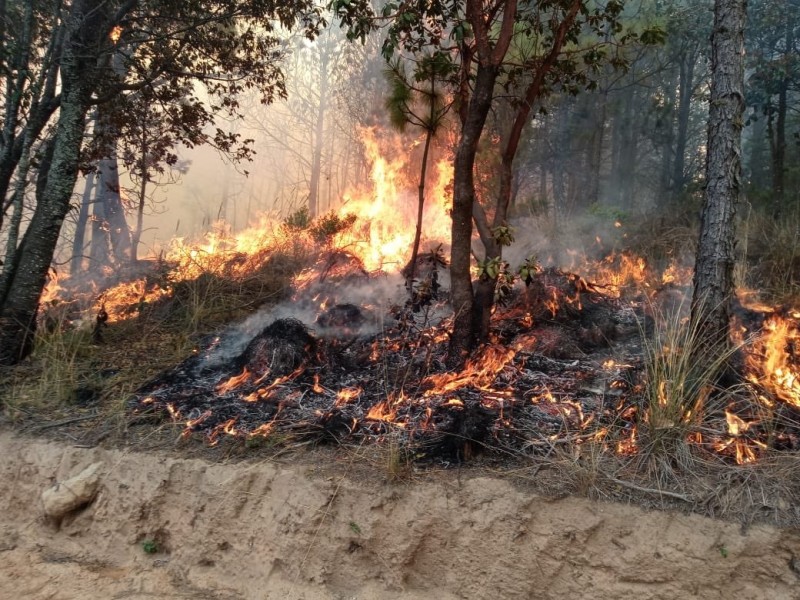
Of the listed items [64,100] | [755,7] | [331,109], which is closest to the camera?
[64,100]

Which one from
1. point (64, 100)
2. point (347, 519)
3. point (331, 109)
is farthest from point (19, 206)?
point (331, 109)

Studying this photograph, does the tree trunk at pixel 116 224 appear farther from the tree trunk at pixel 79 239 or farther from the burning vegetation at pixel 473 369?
the burning vegetation at pixel 473 369

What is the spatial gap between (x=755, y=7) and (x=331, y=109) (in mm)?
16803

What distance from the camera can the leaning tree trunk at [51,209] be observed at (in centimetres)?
527

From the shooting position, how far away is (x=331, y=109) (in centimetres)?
2345

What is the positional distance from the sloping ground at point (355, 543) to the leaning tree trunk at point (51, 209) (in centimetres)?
217

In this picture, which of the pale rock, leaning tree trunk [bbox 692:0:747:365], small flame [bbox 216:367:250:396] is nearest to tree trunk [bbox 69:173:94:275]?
small flame [bbox 216:367:250:396]

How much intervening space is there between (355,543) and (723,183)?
11.9ft

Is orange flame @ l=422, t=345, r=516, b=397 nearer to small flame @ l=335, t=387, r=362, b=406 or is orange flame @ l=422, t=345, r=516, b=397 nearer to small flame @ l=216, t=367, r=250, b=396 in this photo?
small flame @ l=335, t=387, r=362, b=406

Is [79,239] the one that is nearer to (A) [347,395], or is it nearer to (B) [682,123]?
(A) [347,395]

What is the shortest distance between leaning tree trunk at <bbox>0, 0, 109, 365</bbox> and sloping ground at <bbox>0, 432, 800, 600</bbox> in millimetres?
2174

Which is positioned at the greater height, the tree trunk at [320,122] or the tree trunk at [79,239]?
the tree trunk at [320,122]

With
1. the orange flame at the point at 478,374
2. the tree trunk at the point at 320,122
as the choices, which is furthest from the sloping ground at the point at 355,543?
the tree trunk at the point at 320,122

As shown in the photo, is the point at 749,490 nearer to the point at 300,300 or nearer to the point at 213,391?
the point at 213,391
